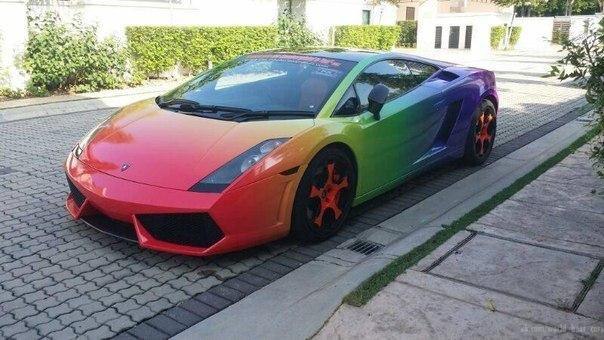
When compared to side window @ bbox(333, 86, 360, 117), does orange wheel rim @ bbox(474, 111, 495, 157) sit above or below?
below

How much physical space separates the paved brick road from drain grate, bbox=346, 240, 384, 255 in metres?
0.16

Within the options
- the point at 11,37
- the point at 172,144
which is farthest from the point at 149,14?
the point at 172,144

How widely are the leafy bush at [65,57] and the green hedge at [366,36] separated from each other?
11.4 m

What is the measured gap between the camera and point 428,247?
3826mm

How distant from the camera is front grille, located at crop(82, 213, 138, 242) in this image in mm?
3541

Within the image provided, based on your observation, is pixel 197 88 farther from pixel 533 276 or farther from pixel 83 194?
pixel 533 276

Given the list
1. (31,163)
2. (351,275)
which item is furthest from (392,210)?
(31,163)

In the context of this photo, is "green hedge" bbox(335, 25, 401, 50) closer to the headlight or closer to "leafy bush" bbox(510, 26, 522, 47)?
"leafy bush" bbox(510, 26, 522, 47)

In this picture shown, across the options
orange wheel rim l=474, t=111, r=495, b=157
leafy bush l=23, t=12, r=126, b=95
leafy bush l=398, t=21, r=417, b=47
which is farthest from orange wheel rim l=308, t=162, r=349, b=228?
leafy bush l=398, t=21, r=417, b=47

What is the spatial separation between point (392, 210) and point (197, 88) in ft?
6.51

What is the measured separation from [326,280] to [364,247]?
2.20ft

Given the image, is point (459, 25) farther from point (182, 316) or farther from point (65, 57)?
point (182, 316)

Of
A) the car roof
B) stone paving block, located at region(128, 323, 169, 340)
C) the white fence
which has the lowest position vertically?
stone paving block, located at region(128, 323, 169, 340)

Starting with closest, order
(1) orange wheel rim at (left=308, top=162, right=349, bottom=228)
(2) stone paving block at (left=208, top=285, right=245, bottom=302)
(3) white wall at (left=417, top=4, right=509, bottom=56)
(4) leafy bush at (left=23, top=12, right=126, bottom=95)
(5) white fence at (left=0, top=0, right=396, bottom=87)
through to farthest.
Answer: (2) stone paving block at (left=208, top=285, right=245, bottom=302)
(1) orange wheel rim at (left=308, top=162, right=349, bottom=228)
(5) white fence at (left=0, top=0, right=396, bottom=87)
(4) leafy bush at (left=23, top=12, right=126, bottom=95)
(3) white wall at (left=417, top=4, right=509, bottom=56)
